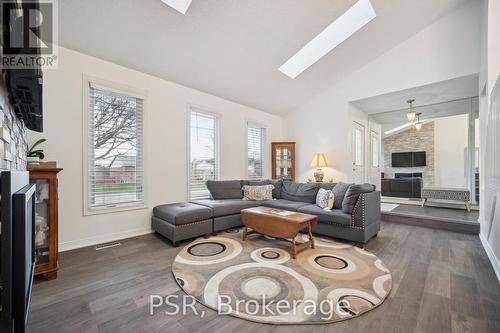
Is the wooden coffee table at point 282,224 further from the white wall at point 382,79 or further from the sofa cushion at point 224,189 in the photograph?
the white wall at point 382,79

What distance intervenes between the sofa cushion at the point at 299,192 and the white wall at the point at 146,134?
1.17 m

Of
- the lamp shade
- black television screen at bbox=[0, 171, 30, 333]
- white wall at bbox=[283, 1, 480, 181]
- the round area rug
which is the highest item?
white wall at bbox=[283, 1, 480, 181]

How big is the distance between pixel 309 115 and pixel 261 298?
4593mm

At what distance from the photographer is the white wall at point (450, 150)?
5.28 m

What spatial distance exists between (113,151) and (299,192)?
3.14 m

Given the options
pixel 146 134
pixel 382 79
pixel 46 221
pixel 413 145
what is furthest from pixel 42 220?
pixel 413 145

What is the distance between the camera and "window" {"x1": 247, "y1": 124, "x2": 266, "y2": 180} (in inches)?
210

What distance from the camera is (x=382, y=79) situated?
4355 mm

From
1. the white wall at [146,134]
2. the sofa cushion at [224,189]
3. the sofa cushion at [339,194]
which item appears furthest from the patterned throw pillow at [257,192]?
the sofa cushion at [339,194]

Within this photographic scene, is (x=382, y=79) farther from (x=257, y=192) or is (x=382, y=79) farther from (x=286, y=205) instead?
(x=257, y=192)

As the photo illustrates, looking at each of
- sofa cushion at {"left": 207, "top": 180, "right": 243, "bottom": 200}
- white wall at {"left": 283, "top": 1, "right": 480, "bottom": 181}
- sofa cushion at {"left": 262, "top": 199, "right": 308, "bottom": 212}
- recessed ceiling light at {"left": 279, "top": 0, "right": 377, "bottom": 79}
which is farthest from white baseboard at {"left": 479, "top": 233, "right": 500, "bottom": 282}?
recessed ceiling light at {"left": 279, "top": 0, "right": 377, "bottom": 79}

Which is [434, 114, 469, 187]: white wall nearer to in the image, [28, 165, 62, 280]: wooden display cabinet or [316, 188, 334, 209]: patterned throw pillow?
[316, 188, 334, 209]: patterned throw pillow

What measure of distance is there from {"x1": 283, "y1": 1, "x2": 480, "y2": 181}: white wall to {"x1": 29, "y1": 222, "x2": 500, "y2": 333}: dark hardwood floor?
2.73 m

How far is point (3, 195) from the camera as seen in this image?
68 centimetres
